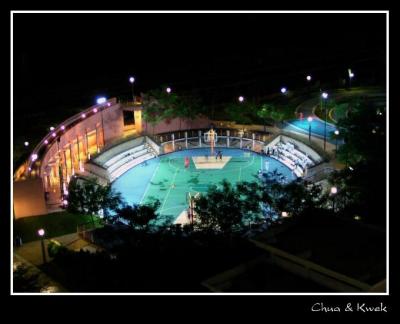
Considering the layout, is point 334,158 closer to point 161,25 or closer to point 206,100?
point 206,100

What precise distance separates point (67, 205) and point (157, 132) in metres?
15.9

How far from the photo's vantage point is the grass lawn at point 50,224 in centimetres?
2855

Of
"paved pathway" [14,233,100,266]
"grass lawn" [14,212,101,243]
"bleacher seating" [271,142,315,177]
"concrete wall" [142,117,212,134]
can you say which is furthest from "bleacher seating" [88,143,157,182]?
"paved pathway" [14,233,100,266]

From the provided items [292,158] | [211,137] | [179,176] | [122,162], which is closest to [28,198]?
[122,162]

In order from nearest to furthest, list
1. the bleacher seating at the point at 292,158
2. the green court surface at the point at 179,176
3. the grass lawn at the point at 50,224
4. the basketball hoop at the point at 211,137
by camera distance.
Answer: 1. the grass lawn at the point at 50,224
2. the green court surface at the point at 179,176
3. the bleacher seating at the point at 292,158
4. the basketball hoop at the point at 211,137

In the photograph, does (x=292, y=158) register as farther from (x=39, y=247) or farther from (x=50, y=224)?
(x=39, y=247)

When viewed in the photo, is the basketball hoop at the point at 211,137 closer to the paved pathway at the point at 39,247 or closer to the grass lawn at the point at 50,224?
the grass lawn at the point at 50,224

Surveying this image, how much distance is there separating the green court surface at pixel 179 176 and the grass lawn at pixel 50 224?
4715mm

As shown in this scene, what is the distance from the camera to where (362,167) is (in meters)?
27.0

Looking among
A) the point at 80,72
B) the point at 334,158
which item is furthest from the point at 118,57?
the point at 334,158

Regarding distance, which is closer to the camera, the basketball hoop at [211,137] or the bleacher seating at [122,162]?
the bleacher seating at [122,162]

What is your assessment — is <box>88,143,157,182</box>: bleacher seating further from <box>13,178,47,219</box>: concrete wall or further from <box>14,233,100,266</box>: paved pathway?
<box>14,233,100,266</box>: paved pathway

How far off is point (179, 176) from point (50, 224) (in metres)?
11.3

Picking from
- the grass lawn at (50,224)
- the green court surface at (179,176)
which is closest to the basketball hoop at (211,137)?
the green court surface at (179,176)
